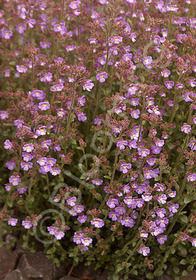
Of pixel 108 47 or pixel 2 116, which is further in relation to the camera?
pixel 2 116

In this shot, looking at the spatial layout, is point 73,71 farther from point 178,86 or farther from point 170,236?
point 170,236

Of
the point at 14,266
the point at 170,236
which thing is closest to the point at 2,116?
the point at 14,266

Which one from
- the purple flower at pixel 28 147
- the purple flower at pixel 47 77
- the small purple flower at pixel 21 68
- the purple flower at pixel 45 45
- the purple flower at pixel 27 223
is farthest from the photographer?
the purple flower at pixel 45 45

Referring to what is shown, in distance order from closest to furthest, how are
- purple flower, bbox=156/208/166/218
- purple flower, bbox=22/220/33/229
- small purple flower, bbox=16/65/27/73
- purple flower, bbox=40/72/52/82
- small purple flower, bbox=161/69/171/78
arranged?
purple flower, bbox=156/208/166/218 → purple flower, bbox=22/220/33/229 → purple flower, bbox=40/72/52/82 → small purple flower, bbox=161/69/171/78 → small purple flower, bbox=16/65/27/73

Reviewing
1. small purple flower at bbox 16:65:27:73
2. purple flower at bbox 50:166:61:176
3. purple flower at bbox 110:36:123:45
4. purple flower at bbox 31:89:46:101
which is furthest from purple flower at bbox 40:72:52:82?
purple flower at bbox 50:166:61:176

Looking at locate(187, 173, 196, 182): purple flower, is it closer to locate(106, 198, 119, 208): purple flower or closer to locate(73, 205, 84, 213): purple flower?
locate(106, 198, 119, 208): purple flower

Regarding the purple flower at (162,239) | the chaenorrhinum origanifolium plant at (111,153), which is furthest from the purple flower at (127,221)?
the purple flower at (162,239)

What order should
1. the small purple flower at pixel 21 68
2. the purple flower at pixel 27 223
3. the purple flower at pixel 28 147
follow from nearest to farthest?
the purple flower at pixel 28 147
the purple flower at pixel 27 223
the small purple flower at pixel 21 68

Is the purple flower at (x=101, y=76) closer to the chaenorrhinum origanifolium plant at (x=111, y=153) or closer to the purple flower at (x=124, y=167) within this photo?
the chaenorrhinum origanifolium plant at (x=111, y=153)
